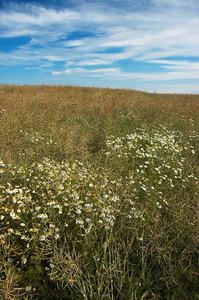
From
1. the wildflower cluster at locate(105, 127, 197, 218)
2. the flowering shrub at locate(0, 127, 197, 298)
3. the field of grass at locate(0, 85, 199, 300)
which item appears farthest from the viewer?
the wildflower cluster at locate(105, 127, 197, 218)

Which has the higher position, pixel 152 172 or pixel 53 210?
pixel 152 172

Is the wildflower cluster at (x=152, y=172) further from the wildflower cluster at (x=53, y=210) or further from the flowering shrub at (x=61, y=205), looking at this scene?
the wildflower cluster at (x=53, y=210)

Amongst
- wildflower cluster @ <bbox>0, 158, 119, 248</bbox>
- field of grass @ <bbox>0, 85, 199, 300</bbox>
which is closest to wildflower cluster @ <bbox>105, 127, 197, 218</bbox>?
field of grass @ <bbox>0, 85, 199, 300</bbox>

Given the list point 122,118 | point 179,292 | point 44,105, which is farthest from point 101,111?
point 179,292

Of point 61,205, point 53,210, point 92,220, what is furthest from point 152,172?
point 53,210

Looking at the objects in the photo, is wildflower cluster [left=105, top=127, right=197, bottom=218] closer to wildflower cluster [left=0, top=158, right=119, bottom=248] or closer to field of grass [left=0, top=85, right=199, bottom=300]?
field of grass [left=0, top=85, right=199, bottom=300]

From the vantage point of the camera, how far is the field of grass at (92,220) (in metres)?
1.80

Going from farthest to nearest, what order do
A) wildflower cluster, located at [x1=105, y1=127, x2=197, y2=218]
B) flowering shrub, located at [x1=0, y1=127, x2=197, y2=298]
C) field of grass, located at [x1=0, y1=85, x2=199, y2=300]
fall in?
wildflower cluster, located at [x1=105, y1=127, x2=197, y2=218] < flowering shrub, located at [x1=0, y1=127, x2=197, y2=298] < field of grass, located at [x1=0, y1=85, x2=199, y2=300]

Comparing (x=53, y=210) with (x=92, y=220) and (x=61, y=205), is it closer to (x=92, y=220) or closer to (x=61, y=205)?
(x=61, y=205)

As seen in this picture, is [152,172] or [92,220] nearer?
[92,220]

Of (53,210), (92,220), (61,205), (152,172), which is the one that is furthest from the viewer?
(152,172)

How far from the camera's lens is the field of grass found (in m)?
1.80

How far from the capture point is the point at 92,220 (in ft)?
7.11

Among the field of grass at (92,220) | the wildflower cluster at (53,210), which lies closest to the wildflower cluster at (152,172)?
the field of grass at (92,220)
